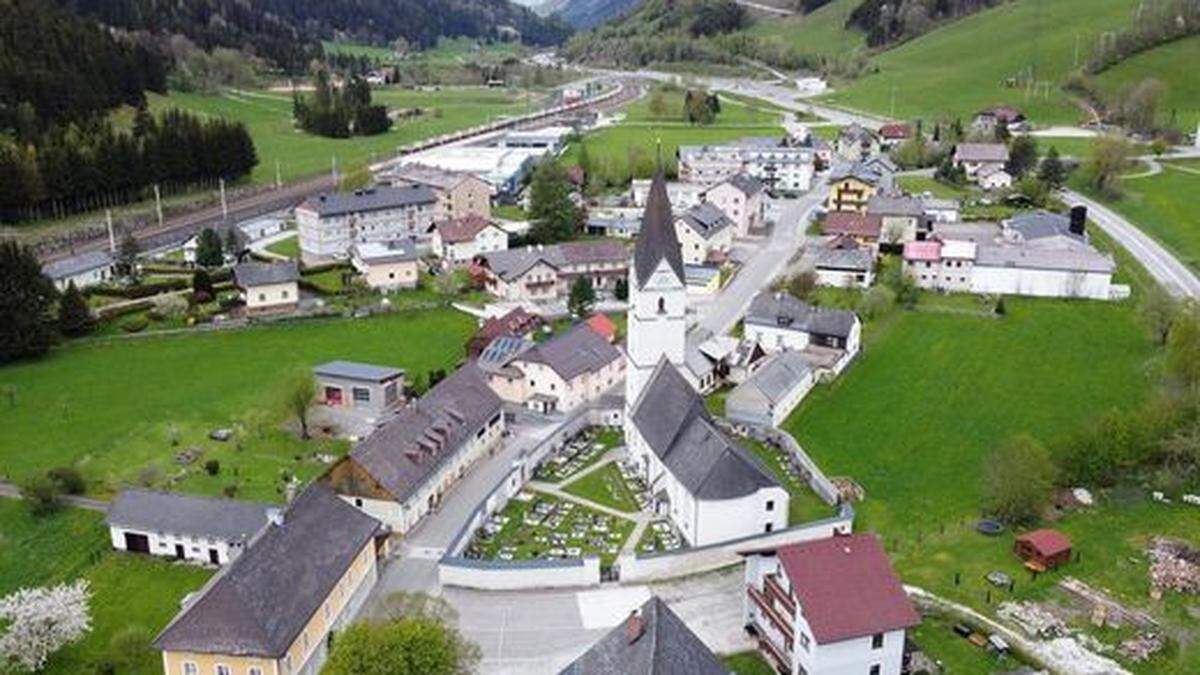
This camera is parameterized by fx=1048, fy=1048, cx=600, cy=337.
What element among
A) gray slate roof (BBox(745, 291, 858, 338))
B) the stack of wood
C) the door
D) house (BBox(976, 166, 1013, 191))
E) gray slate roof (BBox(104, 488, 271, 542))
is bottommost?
the door

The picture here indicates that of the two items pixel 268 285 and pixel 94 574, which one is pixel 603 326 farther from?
pixel 94 574

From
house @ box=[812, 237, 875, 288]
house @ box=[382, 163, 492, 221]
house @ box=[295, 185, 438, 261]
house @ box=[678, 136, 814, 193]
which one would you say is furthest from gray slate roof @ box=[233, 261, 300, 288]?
house @ box=[678, 136, 814, 193]

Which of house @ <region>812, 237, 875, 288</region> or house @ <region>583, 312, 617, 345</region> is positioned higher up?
house @ <region>812, 237, 875, 288</region>

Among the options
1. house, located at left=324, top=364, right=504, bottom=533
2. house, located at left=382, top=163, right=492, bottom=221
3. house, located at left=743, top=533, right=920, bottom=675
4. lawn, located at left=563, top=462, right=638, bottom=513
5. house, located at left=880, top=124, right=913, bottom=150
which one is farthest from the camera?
house, located at left=880, top=124, right=913, bottom=150

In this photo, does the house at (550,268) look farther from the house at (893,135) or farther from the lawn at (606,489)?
the house at (893,135)

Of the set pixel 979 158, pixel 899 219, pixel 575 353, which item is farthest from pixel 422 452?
pixel 979 158

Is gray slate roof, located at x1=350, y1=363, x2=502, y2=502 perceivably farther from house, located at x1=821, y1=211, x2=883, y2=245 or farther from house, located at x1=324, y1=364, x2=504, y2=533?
house, located at x1=821, y1=211, x2=883, y2=245

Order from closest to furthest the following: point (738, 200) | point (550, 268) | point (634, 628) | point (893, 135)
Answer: point (634, 628), point (550, 268), point (738, 200), point (893, 135)
